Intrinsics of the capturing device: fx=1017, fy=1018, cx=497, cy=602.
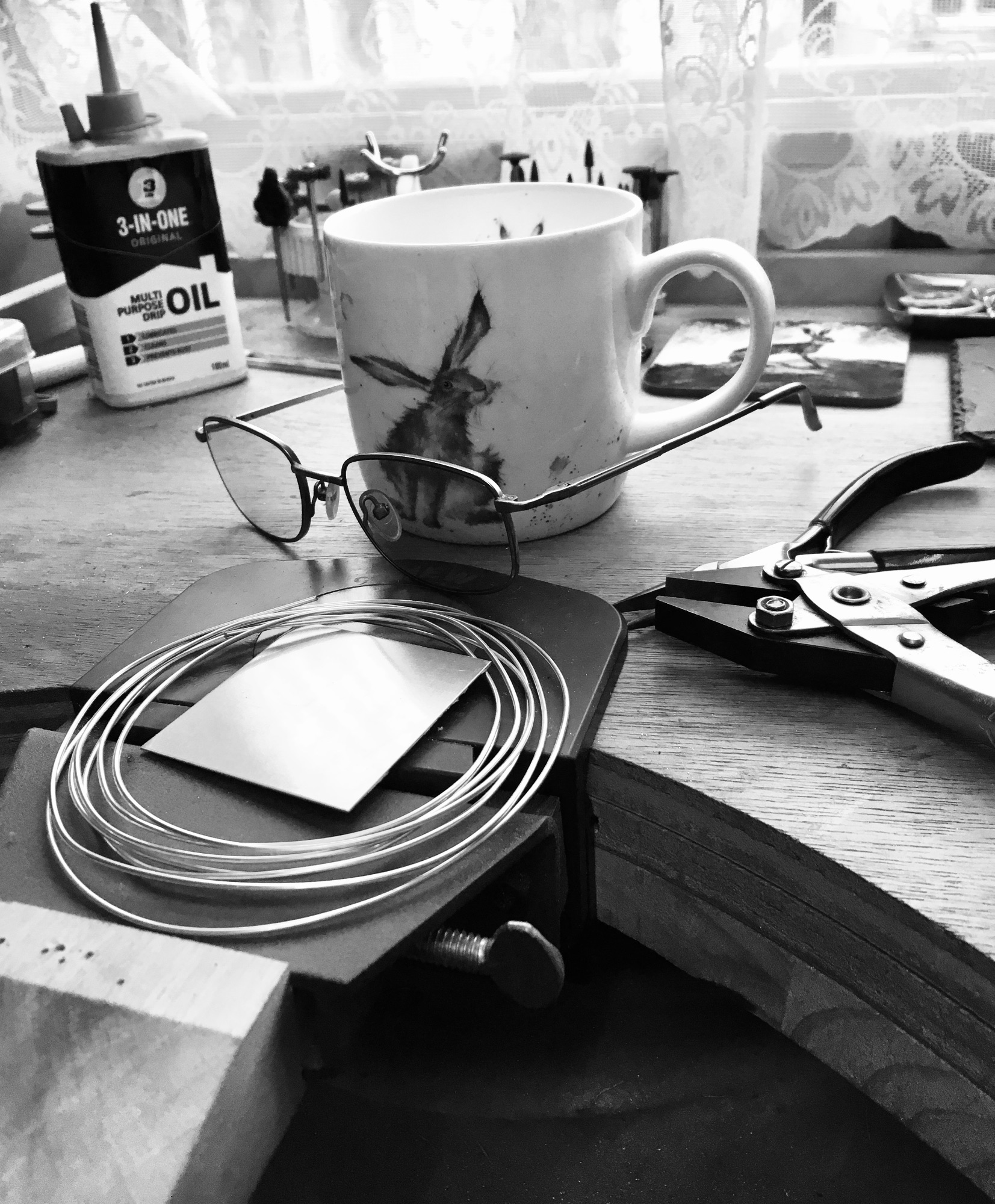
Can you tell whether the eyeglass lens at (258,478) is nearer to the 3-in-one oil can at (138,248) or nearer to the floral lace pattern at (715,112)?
the 3-in-one oil can at (138,248)

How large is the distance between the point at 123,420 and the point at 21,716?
13.7 inches

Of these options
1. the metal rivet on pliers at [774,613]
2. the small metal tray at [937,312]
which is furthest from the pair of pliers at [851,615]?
the small metal tray at [937,312]

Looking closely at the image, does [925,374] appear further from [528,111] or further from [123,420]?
[123,420]

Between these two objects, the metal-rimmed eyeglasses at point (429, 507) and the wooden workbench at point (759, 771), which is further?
the metal-rimmed eyeglasses at point (429, 507)

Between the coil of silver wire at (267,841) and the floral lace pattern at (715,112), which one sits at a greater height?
the floral lace pattern at (715,112)

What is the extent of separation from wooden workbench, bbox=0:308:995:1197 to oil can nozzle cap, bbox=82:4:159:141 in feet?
0.86

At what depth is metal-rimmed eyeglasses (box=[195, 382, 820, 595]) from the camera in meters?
0.47

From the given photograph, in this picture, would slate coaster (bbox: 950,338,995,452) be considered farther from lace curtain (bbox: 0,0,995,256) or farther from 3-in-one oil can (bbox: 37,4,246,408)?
3-in-one oil can (bbox: 37,4,246,408)

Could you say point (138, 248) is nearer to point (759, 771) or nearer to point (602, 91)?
point (602, 91)

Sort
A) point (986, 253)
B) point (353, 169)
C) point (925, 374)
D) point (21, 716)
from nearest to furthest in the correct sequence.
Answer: point (21, 716), point (925, 374), point (986, 253), point (353, 169)

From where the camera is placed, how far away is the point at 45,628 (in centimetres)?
48

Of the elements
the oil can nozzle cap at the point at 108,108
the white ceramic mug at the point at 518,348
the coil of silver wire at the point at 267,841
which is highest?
the oil can nozzle cap at the point at 108,108

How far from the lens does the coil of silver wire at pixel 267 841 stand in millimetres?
319

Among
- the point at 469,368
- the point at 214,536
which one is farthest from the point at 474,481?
the point at 214,536
